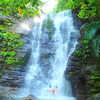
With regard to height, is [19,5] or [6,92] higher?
[19,5]

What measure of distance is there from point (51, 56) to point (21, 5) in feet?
29.0

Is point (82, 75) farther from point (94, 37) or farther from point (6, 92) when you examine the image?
point (6, 92)

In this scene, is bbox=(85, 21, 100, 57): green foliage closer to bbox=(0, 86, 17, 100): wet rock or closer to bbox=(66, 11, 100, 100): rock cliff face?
bbox=(66, 11, 100, 100): rock cliff face

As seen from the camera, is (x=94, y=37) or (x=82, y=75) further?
(x=82, y=75)

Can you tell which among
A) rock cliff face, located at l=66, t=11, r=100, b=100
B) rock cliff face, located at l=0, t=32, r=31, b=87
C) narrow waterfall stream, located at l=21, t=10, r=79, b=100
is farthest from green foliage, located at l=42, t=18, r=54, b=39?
rock cliff face, located at l=66, t=11, r=100, b=100

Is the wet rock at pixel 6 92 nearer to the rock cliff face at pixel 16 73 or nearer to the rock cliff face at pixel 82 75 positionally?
the rock cliff face at pixel 16 73

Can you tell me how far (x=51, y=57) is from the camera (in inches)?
532

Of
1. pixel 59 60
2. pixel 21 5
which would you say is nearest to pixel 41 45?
pixel 59 60

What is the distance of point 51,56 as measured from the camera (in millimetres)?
13562

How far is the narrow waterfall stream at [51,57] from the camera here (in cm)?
1114

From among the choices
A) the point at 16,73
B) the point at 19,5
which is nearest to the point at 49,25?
the point at 16,73

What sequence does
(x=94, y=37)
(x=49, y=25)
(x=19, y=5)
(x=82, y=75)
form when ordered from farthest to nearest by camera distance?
(x=49, y=25) → (x=82, y=75) → (x=94, y=37) → (x=19, y=5)

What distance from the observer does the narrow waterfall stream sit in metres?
11.1

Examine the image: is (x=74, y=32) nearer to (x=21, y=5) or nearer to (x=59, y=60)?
(x=59, y=60)
